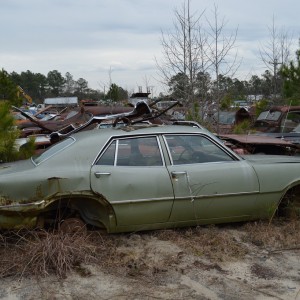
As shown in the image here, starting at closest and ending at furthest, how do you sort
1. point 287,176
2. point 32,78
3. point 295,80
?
point 287,176, point 295,80, point 32,78

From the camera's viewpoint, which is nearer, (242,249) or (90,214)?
(242,249)

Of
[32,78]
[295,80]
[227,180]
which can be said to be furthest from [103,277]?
[32,78]

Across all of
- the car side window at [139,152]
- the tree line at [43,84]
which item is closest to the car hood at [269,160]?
the car side window at [139,152]

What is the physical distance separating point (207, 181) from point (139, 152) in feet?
2.74

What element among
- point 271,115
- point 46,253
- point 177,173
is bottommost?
point 46,253

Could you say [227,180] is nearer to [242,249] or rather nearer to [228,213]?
[228,213]

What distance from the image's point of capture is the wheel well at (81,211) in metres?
4.44

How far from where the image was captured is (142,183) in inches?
176

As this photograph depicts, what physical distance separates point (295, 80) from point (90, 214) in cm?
1441

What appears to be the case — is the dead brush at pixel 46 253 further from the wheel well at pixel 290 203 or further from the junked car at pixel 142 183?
the wheel well at pixel 290 203

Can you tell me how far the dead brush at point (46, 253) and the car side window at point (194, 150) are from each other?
134 centimetres

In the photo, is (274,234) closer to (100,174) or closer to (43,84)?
(100,174)

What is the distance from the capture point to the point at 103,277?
12.4 ft

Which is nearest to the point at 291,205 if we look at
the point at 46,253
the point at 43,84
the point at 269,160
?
the point at 269,160
